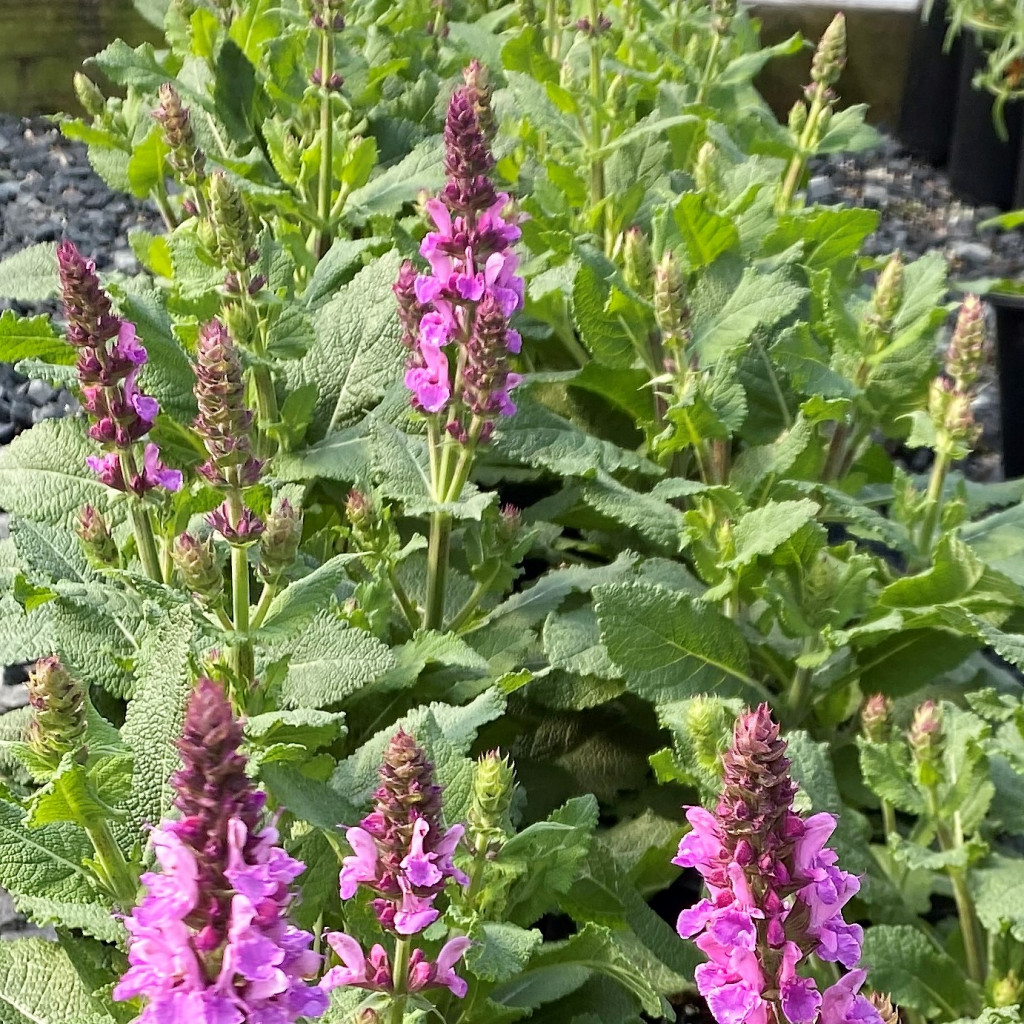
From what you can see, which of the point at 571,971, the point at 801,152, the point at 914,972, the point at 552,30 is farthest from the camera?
the point at 552,30

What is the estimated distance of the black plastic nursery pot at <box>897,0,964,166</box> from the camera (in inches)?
175

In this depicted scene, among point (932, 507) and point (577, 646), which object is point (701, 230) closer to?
point (932, 507)

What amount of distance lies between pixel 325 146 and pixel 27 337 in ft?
2.15

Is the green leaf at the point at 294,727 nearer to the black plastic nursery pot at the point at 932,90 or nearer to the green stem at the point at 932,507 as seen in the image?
the green stem at the point at 932,507

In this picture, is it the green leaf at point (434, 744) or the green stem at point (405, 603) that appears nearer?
the green leaf at point (434, 744)

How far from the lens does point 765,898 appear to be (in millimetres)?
624

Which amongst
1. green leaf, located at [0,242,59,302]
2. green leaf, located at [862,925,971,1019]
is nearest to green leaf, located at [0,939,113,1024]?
green leaf, located at [862,925,971,1019]

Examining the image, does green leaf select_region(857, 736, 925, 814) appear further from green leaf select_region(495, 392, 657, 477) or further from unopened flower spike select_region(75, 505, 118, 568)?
unopened flower spike select_region(75, 505, 118, 568)

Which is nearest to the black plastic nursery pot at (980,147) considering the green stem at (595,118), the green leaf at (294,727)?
the green stem at (595,118)

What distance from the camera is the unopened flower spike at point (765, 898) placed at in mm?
608

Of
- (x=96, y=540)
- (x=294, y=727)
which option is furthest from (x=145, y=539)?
(x=294, y=727)

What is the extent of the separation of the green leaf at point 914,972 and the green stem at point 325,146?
134cm

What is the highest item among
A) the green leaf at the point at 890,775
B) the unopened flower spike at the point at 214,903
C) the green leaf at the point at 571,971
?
the unopened flower spike at the point at 214,903

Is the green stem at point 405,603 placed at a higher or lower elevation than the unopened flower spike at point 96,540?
lower
